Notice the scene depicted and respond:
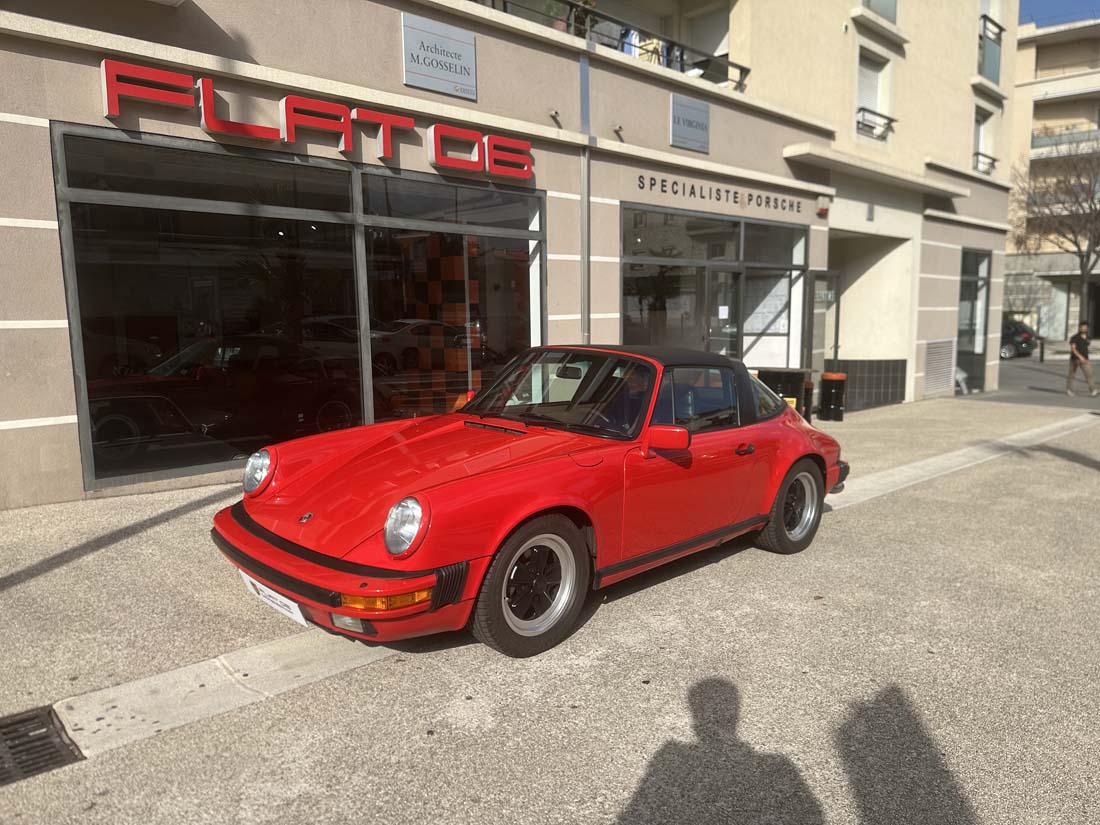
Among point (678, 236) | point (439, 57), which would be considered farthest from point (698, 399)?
point (678, 236)

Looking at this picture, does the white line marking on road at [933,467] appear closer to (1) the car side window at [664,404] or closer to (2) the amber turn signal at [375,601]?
(1) the car side window at [664,404]

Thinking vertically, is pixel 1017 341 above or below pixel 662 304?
below

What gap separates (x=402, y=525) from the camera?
123 inches

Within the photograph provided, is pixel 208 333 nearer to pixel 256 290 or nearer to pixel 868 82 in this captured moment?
pixel 256 290

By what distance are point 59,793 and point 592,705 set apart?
1.87 meters

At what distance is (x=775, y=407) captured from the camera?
5.15 m

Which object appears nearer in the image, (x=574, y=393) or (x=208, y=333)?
(x=574, y=393)

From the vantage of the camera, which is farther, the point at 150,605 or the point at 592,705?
the point at 150,605

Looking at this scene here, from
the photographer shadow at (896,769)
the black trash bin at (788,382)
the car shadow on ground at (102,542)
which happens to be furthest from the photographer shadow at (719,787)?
the black trash bin at (788,382)

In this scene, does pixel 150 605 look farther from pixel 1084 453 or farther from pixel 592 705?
pixel 1084 453

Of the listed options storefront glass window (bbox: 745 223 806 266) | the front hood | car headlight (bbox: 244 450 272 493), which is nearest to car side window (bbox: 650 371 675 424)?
the front hood

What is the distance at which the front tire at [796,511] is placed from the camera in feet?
16.4

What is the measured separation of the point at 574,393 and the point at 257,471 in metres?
1.75

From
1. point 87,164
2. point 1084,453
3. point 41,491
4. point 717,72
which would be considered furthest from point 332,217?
point 1084,453
